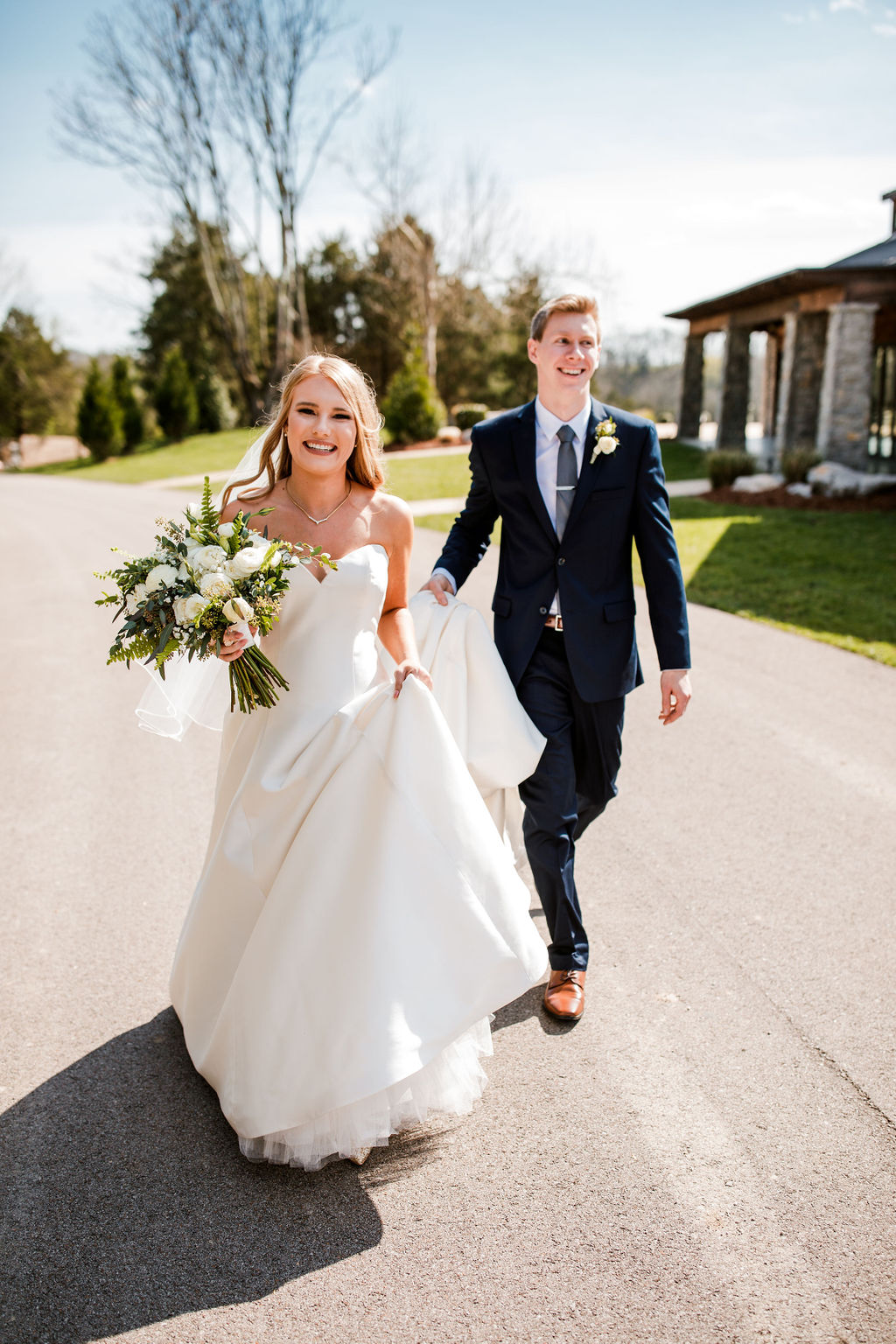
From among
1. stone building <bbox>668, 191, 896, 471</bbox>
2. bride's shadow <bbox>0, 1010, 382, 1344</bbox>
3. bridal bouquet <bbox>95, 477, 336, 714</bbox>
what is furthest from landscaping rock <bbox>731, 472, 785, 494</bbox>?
bride's shadow <bbox>0, 1010, 382, 1344</bbox>

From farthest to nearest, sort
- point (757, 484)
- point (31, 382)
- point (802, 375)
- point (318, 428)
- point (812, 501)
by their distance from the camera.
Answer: point (31, 382) < point (802, 375) < point (757, 484) < point (812, 501) < point (318, 428)

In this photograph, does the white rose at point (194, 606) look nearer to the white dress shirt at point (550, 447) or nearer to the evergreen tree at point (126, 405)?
the white dress shirt at point (550, 447)

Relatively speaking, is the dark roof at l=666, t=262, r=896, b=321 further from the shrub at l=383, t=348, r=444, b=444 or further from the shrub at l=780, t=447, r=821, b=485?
the shrub at l=383, t=348, r=444, b=444

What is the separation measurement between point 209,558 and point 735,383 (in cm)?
2394

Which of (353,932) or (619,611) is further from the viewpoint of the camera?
(619,611)

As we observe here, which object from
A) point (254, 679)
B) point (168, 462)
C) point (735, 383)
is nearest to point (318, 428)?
point (254, 679)

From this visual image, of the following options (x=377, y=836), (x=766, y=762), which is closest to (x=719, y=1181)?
(x=377, y=836)

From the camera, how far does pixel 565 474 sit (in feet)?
12.2

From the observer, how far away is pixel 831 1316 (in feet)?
7.59

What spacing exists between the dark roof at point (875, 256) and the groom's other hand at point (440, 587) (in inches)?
665

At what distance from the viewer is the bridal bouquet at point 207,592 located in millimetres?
2875

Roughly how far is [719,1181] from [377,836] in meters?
1.40

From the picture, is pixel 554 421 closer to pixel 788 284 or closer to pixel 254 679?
pixel 254 679

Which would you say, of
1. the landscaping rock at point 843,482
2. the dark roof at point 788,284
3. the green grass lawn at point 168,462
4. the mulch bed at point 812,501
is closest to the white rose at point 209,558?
the mulch bed at point 812,501
